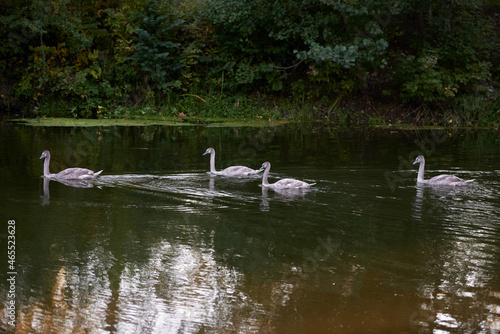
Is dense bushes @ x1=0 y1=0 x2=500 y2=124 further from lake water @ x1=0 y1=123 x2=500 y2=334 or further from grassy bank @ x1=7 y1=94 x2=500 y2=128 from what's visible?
lake water @ x1=0 y1=123 x2=500 y2=334

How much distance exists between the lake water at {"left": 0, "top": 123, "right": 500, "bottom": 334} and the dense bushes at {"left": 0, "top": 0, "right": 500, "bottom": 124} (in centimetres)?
1060

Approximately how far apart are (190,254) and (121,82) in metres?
19.9

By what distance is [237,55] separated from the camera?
27547 millimetres

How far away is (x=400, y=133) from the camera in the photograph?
22094 millimetres

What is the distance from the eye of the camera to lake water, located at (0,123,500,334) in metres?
6.13

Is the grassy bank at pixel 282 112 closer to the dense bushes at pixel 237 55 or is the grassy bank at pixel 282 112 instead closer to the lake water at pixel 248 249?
the dense bushes at pixel 237 55

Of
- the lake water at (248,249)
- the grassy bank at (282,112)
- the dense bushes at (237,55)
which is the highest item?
the dense bushes at (237,55)

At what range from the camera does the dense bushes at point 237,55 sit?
24.7 meters

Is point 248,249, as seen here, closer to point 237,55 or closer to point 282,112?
point 282,112

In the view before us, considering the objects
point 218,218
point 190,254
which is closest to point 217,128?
point 218,218

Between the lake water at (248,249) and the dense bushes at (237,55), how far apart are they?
10.6 meters

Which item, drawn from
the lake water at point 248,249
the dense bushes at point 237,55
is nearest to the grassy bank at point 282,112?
the dense bushes at point 237,55

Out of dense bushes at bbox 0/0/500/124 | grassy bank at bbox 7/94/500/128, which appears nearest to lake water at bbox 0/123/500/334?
grassy bank at bbox 7/94/500/128

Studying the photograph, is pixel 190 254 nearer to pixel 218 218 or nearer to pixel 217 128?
pixel 218 218
